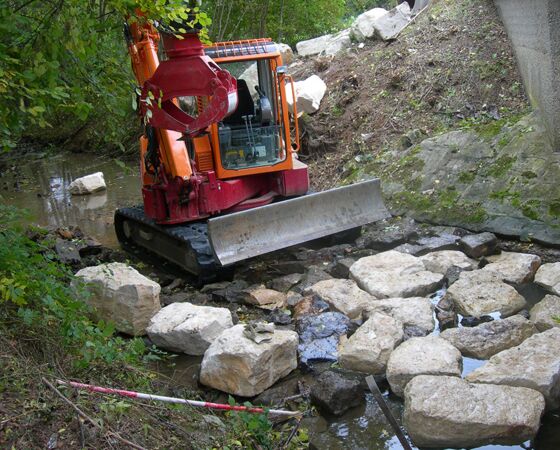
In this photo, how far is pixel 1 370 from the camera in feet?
12.0

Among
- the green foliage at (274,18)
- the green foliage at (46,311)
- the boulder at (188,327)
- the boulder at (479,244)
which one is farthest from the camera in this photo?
the green foliage at (274,18)

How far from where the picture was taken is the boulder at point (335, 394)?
15.3 feet

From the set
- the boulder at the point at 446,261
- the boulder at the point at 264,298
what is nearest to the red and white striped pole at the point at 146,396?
the boulder at the point at 264,298

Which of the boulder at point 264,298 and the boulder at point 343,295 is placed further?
the boulder at point 264,298

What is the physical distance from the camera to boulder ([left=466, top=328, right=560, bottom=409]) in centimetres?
441

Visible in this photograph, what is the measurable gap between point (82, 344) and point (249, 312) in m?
2.48

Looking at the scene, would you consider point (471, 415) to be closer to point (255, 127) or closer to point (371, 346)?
point (371, 346)

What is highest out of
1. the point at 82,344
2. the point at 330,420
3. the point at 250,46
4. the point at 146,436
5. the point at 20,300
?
the point at 250,46

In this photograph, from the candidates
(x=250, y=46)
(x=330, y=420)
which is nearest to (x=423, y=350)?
(x=330, y=420)

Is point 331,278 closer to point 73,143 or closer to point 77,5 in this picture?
point 77,5

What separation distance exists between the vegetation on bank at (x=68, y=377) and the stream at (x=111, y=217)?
0.34 metres

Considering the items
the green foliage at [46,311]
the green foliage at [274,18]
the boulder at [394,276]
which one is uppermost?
the green foliage at [274,18]

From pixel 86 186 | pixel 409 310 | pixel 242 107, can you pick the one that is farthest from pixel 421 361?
pixel 86 186

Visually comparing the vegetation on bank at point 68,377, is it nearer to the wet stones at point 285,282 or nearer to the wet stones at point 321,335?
the wet stones at point 321,335
